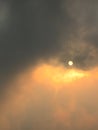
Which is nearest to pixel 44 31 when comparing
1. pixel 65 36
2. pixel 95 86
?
pixel 65 36

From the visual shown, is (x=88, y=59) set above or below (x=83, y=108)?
above

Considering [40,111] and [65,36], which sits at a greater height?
[65,36]

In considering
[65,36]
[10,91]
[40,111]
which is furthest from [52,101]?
[65,36]

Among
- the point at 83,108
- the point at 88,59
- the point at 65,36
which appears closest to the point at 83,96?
the point at 83,108

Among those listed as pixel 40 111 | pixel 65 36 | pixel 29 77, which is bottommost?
pixel 40 111

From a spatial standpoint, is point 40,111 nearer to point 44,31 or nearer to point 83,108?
point 83,108

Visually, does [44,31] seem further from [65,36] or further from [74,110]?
[74,110]

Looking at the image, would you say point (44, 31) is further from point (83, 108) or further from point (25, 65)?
point (83, 108)
